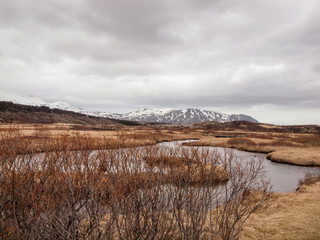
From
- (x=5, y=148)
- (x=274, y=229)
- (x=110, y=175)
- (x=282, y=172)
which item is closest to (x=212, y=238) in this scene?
(x=274, y=229)

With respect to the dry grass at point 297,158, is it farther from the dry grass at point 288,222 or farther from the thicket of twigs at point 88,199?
the thicket of twigs at point 88,199

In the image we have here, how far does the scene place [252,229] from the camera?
11.8 meters

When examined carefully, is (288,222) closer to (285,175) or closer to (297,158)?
(285,175)

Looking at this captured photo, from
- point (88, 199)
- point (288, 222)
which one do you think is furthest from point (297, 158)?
point (88, 199)

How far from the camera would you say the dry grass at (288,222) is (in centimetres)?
1078

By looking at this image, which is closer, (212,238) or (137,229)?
(137,229)

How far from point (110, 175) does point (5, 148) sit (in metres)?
5.01

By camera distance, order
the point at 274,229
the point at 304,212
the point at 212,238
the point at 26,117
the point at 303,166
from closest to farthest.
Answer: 1. the point at 212,238
2. the point at 274,229
3. the point at 304,212
4. the point at 303,166
5. the point at 26,117

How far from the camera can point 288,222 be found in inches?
475

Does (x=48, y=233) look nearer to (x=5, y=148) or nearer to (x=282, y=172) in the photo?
(x=5, y=148)

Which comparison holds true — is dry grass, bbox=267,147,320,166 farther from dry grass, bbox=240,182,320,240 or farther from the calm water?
dry grass, bbox=240,182,320,240

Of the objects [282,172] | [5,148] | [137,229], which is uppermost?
[5,148]

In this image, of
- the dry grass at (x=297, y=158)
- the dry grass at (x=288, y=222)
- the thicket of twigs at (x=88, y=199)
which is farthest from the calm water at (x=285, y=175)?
the thicket of twigs at (x=88, y=199)

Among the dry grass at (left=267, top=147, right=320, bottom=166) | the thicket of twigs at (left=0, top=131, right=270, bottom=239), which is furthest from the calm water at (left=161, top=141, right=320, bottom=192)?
the thicket of twigs at (left=0, top=131, right=270, bottom=239)
